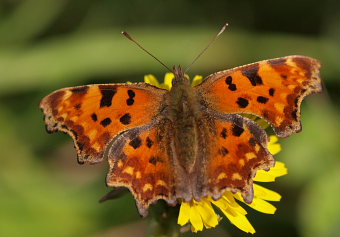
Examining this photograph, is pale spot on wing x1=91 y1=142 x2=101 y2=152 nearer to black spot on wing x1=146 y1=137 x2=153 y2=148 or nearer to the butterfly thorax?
black spot on wing x1=146 y1=137 x2=153 y2=148

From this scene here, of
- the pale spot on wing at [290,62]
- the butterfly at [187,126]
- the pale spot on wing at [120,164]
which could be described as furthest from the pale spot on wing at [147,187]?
the pale spot on wing at [290,62]

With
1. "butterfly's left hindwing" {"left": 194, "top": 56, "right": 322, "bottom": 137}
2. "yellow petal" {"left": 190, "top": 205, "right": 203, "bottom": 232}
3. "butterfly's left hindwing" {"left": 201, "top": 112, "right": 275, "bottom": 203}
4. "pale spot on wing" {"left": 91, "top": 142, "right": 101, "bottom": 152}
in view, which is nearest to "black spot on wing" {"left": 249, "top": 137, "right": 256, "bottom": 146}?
"butterfly's left hindwing" {"left": 201, "top": 112, "right": 275, "bottom": 203}

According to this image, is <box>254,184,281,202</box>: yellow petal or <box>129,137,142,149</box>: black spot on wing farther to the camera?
<box>254,184,281,202</box>: yellow petal

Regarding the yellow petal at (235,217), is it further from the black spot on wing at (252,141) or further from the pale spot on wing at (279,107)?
the pale spot on wing at (279,107)

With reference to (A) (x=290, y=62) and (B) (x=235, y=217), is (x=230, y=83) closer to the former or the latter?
(A) (x=290, y=62)

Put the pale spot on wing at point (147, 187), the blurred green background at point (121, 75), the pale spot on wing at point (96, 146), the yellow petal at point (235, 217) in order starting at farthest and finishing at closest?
the blurred green background at point (121, 75)
the yellow petal at point (235, 217)
the pale spot on wing at point (96, 146)
the pale spot on wing at point (147, 187)

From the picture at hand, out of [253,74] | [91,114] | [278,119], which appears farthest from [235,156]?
[91,114]

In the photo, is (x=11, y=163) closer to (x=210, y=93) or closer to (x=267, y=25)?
(x=210, y=93)
